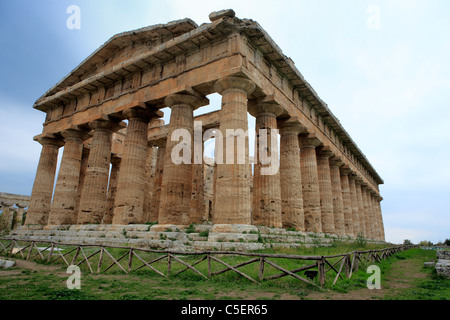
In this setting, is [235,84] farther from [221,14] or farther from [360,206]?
[360,206]

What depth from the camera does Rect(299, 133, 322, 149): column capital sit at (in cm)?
1877

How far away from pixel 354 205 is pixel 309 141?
38.3 feet

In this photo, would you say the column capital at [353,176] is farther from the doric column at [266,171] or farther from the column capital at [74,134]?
the column capital at [74,134]

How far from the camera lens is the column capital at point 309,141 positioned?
1877cm

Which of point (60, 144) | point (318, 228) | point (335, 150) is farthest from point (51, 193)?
point (335, 150)

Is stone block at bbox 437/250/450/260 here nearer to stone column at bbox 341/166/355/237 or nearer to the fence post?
the fence post

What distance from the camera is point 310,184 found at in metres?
18.5

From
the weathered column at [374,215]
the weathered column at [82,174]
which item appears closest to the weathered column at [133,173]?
the weathered column at [82,174]

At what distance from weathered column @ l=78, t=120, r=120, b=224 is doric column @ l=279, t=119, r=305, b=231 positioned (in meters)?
10.7

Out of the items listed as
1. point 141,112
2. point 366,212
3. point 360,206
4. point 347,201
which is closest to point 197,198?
point 141,112

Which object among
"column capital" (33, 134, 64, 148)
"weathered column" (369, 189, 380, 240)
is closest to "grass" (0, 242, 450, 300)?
"column capital" (33, 134, 64, 148)
